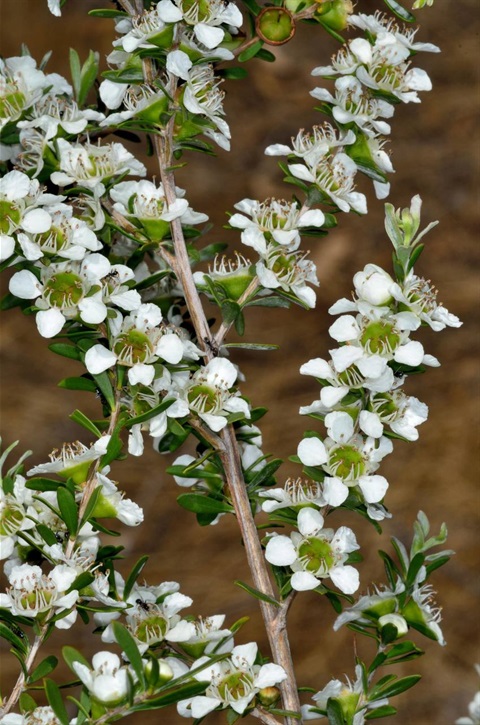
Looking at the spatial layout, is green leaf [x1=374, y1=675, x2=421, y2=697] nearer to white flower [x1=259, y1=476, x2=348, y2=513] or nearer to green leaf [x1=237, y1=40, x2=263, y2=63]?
white flower [x1=259, y1=476, x2=348, y2=513]

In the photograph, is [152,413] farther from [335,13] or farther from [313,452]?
[335,13]

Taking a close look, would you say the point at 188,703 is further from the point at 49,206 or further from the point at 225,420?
the point at 49,206

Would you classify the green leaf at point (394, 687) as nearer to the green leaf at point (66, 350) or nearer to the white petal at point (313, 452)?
the white petal at point (313, 452)

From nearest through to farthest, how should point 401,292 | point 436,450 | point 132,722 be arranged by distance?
point 401,292
point 132,722
point 436,450

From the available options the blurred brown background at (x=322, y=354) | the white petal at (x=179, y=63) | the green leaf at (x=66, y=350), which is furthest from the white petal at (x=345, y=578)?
the blurred brown background at (x=322, y=354)

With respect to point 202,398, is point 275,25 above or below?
above

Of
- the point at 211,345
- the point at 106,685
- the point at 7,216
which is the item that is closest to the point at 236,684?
the point at 106,685

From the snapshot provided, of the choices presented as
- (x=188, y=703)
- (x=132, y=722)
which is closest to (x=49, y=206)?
(x=188, y=703)
